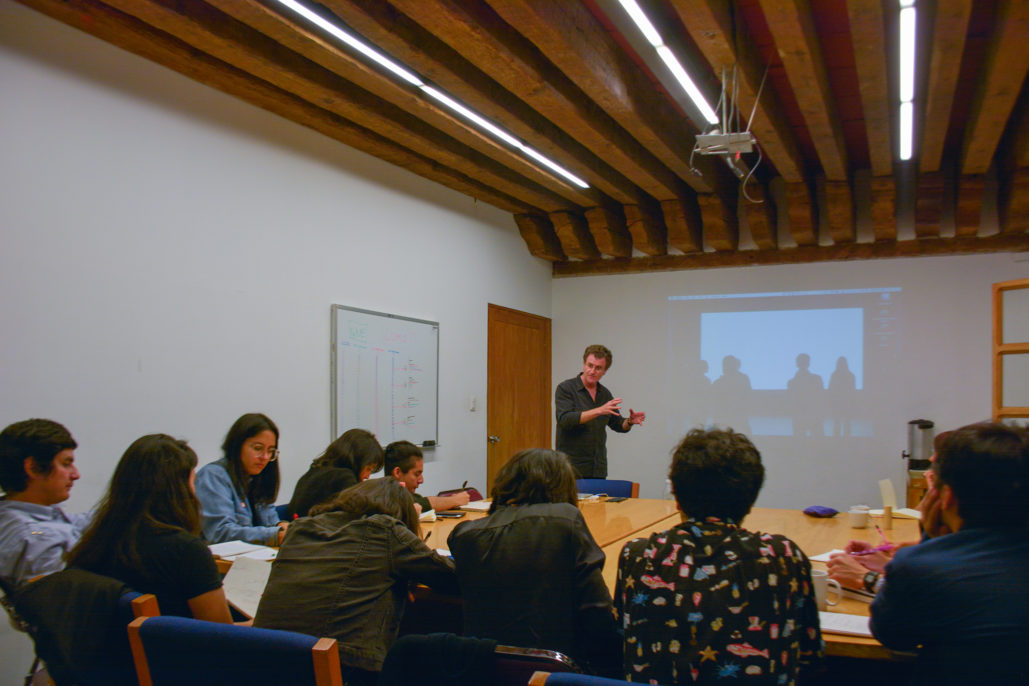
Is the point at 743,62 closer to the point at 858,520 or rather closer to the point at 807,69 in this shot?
the point at 807,69

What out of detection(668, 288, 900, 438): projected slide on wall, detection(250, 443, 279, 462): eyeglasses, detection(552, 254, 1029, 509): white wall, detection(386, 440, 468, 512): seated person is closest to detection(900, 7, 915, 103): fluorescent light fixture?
detection(552, 254, 1029, 509): white wall

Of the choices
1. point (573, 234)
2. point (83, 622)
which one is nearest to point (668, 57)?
point (83, 622)

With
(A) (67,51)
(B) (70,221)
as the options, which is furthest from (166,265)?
(A) (67,51)

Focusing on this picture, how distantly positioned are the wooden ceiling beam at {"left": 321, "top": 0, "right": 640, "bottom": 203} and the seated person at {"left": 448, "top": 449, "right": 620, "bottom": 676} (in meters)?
2.29

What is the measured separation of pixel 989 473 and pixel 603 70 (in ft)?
9.48

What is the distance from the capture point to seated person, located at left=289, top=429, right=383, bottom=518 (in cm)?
314

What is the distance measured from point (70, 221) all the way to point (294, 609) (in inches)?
88.5

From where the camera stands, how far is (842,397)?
6.42 meters

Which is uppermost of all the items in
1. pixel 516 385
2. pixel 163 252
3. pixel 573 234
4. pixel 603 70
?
pixel 603 70

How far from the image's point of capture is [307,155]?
14.9 feet

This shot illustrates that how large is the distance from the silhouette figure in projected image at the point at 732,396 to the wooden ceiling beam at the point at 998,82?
8.32ft

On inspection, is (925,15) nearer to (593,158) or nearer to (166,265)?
(593,158)

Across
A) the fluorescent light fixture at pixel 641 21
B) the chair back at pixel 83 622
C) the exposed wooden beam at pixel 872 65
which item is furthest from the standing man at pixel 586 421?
the chair back at pixel 83 622

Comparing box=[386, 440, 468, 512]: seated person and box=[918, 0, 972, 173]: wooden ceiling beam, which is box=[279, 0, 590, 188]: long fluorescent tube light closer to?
box=[386, 440, 468, 512]: seated person
